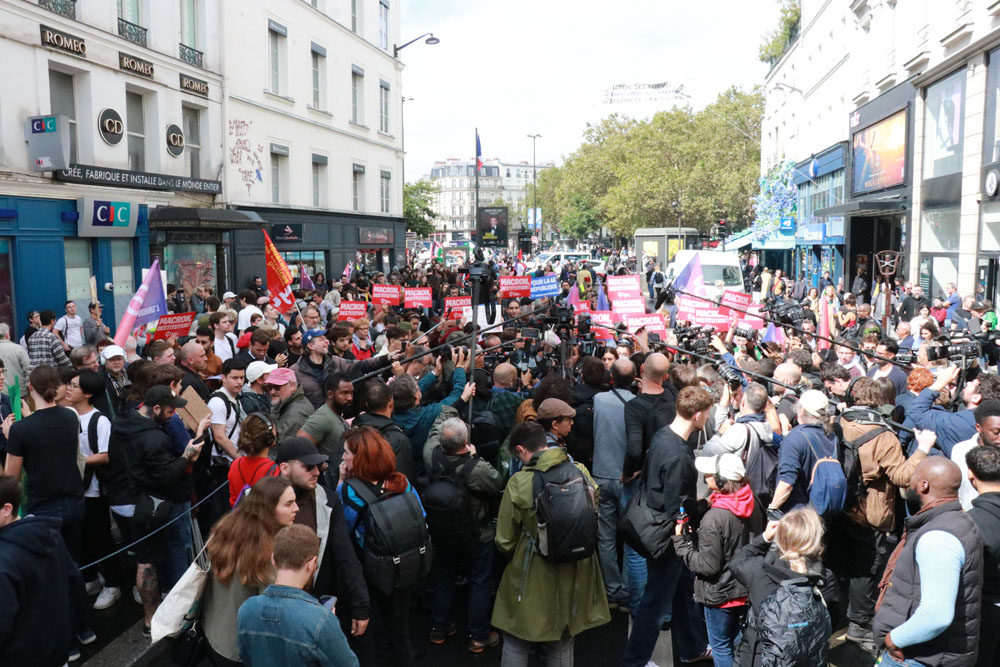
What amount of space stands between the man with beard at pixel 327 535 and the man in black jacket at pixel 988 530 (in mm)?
3027

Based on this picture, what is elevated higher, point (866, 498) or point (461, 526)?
point (866, 498)

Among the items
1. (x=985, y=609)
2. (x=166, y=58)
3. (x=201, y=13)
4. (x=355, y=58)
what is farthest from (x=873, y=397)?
(x=355, y=58)

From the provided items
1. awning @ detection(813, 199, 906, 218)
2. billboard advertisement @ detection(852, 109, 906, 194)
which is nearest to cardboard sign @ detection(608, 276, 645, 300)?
awning @ detection(813, 199, 906, 218)

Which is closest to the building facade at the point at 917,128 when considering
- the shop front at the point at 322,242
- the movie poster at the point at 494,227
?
the shop front at the point at 322,242

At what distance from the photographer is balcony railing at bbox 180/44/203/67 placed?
18578 millimetres

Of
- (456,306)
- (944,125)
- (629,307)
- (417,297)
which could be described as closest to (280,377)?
(629,307)

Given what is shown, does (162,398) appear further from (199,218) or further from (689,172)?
(689,172)

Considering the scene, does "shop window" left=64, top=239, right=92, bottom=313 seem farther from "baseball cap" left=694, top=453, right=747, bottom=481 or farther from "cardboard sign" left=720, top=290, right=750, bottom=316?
"baseball cap" left=694, top=453, right=747, bottom=481

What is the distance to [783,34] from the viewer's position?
43938mm

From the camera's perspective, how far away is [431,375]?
7.30 metres

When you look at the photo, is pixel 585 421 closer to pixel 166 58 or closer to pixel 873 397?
pixel 873 397

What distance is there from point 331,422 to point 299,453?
5.05 feet

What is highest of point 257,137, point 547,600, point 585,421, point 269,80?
point 269,80

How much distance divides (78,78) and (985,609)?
17.2 metres
